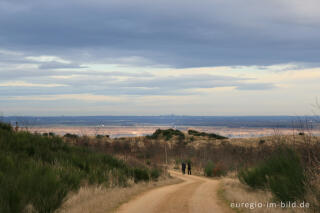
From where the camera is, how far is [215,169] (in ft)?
115

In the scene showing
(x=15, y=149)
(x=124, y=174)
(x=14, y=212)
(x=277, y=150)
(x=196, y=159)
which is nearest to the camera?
(x=14, y=212)

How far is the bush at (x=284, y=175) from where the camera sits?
11047mm

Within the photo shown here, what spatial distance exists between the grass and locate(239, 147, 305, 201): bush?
22.2 feet

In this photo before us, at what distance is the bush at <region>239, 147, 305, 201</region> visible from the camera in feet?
36.2

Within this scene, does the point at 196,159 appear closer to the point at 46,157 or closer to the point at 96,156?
the point at 96,156

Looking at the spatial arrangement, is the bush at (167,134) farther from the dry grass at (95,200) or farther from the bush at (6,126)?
the dry grass at (95,200)

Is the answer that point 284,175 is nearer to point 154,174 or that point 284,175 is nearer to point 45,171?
point 45,171

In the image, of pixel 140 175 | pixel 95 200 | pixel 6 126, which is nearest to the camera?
pixel 95 200

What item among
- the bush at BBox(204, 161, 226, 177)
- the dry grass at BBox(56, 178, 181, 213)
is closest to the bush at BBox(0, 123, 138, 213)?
the dry grass at BBox(56, 178, 181, 213)

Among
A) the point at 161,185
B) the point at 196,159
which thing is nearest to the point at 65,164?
the point at 161,185

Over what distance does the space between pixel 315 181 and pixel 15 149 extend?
577 inches

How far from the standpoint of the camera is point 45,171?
40.5ft

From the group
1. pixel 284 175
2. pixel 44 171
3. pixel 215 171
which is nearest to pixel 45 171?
pixel 44 171

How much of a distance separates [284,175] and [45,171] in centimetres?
804
